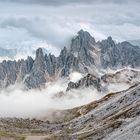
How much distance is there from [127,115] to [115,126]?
1413cm

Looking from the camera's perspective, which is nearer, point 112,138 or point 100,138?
point 112,138

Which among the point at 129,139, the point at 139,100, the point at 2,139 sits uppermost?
the point at 139,100

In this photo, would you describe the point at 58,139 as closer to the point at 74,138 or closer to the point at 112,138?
the point at 74,138

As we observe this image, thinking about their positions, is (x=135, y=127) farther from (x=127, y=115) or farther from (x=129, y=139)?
(x=127, y=115)

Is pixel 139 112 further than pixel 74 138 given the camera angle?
No

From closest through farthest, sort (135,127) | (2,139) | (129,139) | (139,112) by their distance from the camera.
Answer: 1. (129,139)
2. (135,127)
3. (139,112)
4. (2,139)

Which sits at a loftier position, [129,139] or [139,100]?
[139,100]

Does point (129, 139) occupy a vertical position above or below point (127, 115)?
below

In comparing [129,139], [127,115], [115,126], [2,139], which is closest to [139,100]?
[127,115]

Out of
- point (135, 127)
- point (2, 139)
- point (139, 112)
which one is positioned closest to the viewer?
point (135, 127)

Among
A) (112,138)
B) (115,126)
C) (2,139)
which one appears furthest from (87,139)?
(2,139)

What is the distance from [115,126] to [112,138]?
23732 millimetres

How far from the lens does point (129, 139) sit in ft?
399

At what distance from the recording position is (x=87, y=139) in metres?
164
